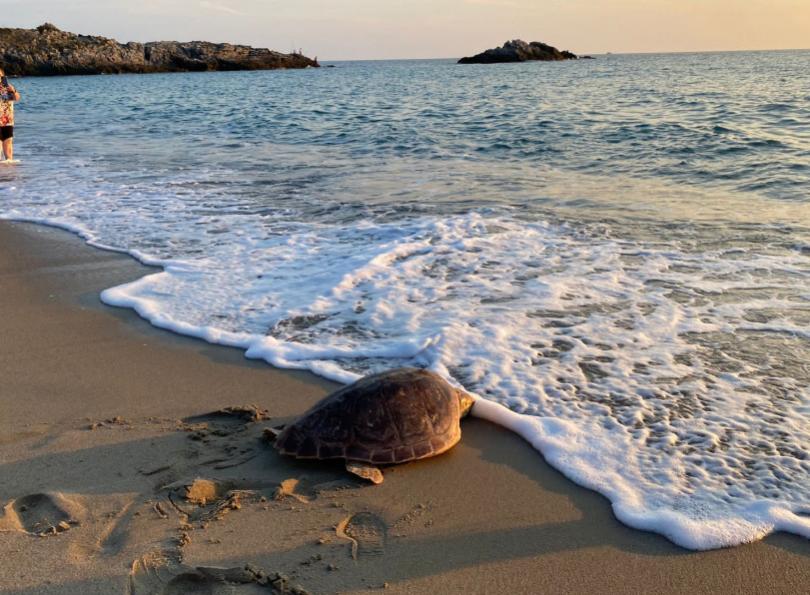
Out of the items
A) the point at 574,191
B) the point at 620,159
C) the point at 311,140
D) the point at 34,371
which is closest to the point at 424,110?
the point at 311,140

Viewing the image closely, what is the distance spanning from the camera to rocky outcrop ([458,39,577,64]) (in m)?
106

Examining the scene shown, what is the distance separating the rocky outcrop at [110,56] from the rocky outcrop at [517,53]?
30.0 metres

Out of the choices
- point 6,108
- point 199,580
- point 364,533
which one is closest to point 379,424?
point 364,533

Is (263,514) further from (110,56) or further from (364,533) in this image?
(110,56)

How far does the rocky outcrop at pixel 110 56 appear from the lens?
262 feet

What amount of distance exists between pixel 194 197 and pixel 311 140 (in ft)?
26.1

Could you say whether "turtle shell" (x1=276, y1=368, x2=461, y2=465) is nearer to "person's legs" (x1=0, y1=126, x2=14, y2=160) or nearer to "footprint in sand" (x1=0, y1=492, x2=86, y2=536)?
"footprint in sand" (x1=0, y1=492, x2=86, y2=536)

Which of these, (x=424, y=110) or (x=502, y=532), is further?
(x=424, y=110)

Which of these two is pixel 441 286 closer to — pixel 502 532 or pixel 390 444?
pixel 390 444

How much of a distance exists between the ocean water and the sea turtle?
0.47 metres

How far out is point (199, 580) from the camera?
8.70 feet

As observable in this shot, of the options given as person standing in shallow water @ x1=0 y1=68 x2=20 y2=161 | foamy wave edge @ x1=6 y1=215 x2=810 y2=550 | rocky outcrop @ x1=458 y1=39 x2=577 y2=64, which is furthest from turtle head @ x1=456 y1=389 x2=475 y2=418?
rocky outcrop @ x1=458 y1=39 x2=577 y2=64

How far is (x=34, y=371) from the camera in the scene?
4602mm

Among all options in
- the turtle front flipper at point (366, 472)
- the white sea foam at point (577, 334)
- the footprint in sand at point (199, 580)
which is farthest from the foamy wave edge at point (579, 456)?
the footprint in sand at point (199, 580)
